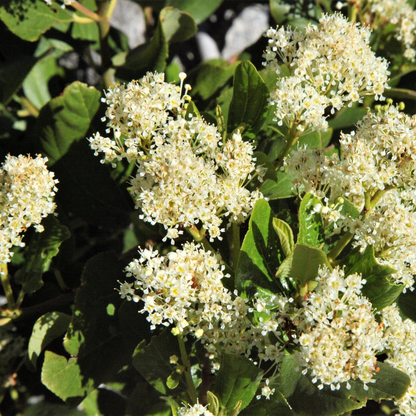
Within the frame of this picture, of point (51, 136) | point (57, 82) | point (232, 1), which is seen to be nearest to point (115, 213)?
point (51, 136)

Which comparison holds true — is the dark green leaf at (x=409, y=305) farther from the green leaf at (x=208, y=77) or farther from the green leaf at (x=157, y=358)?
the green leaf at (x=208, y=77)

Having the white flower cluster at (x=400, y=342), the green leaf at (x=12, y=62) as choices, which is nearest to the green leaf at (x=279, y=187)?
the white flower cluster at (x=400, y=342)

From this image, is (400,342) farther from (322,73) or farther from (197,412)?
(322,73)

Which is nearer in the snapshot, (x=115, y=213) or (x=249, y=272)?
(x=249, y=272)

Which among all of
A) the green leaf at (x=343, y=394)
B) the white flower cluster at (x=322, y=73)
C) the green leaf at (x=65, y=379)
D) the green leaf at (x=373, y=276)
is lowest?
the green leaf at (x=65, y=379)

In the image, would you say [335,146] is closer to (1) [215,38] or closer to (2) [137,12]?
(1) [215,38]
